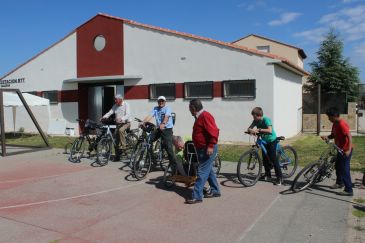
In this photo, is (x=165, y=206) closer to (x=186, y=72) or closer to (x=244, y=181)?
(x=244, y=181)

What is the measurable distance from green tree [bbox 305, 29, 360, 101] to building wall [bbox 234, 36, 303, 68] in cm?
505

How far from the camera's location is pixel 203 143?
684 centimetres

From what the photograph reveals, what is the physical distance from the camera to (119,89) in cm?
1831

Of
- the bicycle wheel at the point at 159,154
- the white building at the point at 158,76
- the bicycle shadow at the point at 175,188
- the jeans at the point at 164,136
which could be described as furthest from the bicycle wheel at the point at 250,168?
the white building at the point at 158,76

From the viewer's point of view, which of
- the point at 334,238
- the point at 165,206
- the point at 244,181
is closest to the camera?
the point at 334,238

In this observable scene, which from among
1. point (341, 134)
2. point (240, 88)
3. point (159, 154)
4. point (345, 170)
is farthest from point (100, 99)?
point (345, 170)

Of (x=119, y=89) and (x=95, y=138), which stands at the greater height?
(x=119, y=89)

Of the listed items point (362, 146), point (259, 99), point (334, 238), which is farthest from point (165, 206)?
point (362, 146)

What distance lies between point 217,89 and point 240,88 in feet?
2.84

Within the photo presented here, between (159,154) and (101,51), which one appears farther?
(101,51)

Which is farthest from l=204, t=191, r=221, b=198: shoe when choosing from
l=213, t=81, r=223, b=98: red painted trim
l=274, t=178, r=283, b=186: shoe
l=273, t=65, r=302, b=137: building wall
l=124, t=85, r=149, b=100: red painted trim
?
l=124, t=85, r=149, b=100: red painted trim

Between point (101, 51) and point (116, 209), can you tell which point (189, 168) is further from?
point (101, 51)

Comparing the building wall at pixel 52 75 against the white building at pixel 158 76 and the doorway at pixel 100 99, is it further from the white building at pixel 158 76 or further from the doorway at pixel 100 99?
the doorway at pixel 100 99

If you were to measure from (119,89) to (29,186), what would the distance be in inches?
403
